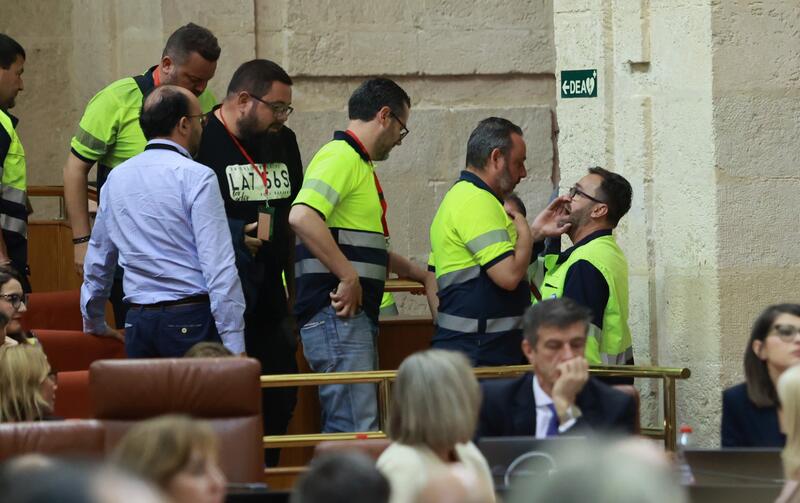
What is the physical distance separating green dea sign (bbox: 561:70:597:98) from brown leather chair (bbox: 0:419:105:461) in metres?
3.63

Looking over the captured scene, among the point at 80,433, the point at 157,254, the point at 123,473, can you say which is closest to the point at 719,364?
the point at 157,254

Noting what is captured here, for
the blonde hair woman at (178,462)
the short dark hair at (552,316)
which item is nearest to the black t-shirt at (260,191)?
the short dark hair at (552,316)

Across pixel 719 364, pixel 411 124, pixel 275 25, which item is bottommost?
pixel 719 364

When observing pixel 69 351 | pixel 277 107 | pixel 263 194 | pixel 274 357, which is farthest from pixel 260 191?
pixel 69 351

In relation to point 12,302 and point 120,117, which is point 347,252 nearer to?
point 120,117

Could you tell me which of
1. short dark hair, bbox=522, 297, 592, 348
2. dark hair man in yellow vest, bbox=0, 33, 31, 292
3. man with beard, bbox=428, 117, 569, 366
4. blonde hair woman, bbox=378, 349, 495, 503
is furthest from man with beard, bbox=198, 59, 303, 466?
blonde hair woman, bbox=378, 349, 495, 503

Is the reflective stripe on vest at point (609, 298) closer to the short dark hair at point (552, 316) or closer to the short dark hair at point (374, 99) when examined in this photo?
the short dark hair at point (374, 99)

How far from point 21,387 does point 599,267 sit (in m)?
2.67

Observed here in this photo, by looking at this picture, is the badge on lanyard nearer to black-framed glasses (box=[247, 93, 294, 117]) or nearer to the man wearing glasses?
the man wearing glasses

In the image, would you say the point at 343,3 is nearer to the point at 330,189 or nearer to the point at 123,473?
the point at 330,189

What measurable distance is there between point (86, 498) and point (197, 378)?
3215mm

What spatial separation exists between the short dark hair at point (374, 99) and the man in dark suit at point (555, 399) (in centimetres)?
165

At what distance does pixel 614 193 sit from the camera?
283 inches

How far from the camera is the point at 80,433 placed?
Result: 16.5 feet
